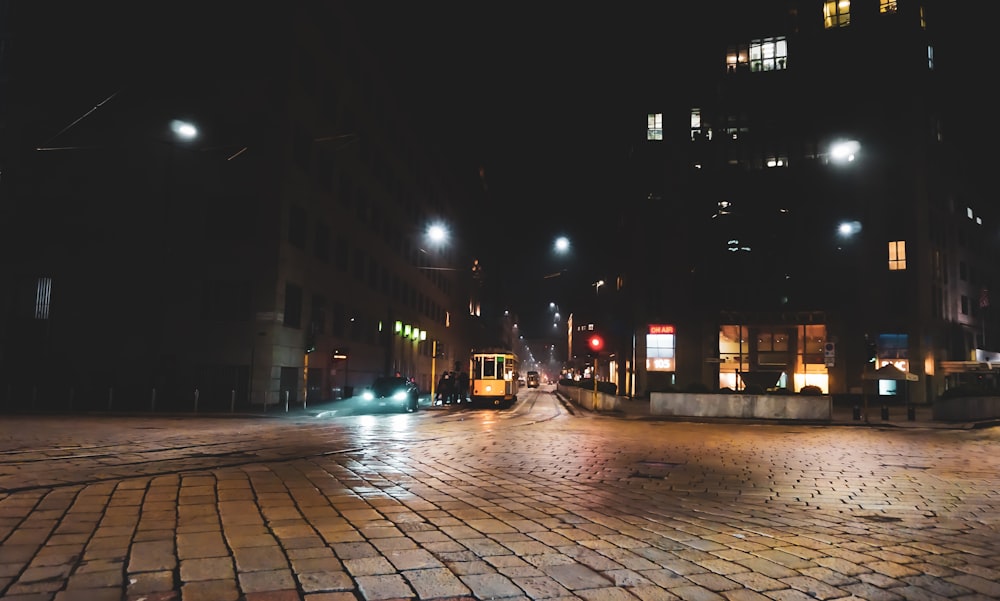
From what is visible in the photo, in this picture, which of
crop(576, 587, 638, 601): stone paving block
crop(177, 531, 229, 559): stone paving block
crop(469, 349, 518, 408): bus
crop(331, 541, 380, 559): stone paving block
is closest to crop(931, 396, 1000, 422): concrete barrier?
crop(469, 349, 518, 408): bus

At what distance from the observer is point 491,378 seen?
34156mm

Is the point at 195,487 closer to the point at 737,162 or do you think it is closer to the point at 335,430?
the point at 335,430

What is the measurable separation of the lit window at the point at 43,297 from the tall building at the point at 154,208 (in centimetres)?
6

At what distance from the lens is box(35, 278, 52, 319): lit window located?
29.4 metres

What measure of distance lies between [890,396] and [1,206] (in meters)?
50.0

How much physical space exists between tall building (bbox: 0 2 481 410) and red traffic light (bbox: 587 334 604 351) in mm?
13572

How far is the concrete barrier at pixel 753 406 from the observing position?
1040 inches

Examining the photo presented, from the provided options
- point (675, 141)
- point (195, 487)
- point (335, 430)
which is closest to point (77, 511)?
point (195, 487)

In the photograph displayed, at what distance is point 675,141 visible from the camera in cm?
4928

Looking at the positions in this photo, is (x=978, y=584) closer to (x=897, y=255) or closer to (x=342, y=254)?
(x=342, y=254)

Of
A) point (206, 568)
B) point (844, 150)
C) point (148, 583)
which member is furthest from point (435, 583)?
point (844, 150)

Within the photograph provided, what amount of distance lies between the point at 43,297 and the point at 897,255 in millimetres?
49670

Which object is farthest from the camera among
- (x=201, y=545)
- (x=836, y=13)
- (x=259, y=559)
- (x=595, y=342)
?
(x=836, y=13)

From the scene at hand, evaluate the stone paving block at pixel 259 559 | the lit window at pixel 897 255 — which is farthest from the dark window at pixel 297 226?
the lit window at pixel 897 255
